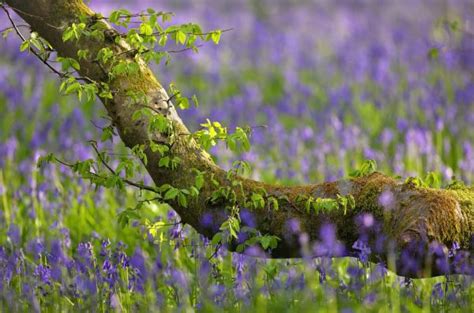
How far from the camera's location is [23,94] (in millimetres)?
7957

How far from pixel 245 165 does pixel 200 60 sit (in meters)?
6.92

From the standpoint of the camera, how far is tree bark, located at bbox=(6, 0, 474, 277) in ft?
11.2

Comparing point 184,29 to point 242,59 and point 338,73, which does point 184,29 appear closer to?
point 338,73

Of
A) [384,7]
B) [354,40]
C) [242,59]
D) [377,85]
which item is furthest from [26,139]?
[384,7]

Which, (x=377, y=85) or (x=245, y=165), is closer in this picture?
(x=245, y=165)

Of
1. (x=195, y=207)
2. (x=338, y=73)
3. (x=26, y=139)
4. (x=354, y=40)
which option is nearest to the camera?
(x=195, y=207)

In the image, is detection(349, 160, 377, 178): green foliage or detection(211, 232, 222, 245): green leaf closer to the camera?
detection(211, 232, 222, 245): green leaf

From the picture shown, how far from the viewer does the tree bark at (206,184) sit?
3404 millimetres

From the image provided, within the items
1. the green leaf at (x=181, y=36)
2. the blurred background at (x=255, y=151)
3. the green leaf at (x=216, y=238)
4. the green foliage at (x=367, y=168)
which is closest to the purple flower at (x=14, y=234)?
the blurred background at (x=255, y=151)

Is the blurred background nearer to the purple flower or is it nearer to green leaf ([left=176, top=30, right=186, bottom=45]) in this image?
the purple flower

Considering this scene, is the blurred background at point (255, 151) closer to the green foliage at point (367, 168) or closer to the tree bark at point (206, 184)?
Result: the tree bark at point (206, 184)

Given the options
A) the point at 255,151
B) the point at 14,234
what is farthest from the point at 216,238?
the point at 255,151

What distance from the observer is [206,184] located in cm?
353

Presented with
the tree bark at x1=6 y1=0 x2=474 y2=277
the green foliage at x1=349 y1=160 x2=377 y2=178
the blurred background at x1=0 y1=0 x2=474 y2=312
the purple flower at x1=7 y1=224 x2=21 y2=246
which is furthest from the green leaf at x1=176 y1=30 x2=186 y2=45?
the purple flower at x1=7 y1=224 x2=21 y2=246
